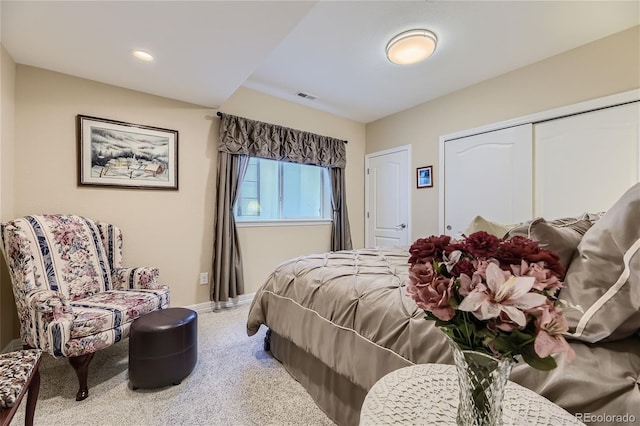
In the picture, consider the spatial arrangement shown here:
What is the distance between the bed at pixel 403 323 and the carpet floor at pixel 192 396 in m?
0.13

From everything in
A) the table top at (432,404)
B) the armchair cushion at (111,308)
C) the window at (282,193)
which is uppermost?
the window at (282,193)

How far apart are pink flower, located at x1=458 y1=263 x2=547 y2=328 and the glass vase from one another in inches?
5.4

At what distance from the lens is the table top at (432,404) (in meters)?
0.64

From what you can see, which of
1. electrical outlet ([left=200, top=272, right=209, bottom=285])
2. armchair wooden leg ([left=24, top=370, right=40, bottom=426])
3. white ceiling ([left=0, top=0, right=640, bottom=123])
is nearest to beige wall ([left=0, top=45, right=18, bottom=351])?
white ceiling ([left=0, top=0, right=640, bottom=123])

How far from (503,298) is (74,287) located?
8.66 ft

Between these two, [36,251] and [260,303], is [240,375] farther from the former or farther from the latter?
[36,251]

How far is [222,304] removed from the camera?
9.99ft

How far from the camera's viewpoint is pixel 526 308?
17.0 inches

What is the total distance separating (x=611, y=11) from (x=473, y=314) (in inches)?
116

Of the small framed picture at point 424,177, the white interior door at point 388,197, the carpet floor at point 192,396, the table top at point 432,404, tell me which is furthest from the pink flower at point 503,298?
the white interior door at point 388,197

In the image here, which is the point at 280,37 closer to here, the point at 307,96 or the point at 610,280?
the point at 307,96

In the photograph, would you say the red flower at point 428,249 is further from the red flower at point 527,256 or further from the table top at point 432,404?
the table top at point 432,404

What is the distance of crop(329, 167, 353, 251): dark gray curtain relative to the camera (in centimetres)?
396

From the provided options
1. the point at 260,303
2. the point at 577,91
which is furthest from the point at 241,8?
the point at 577,91
